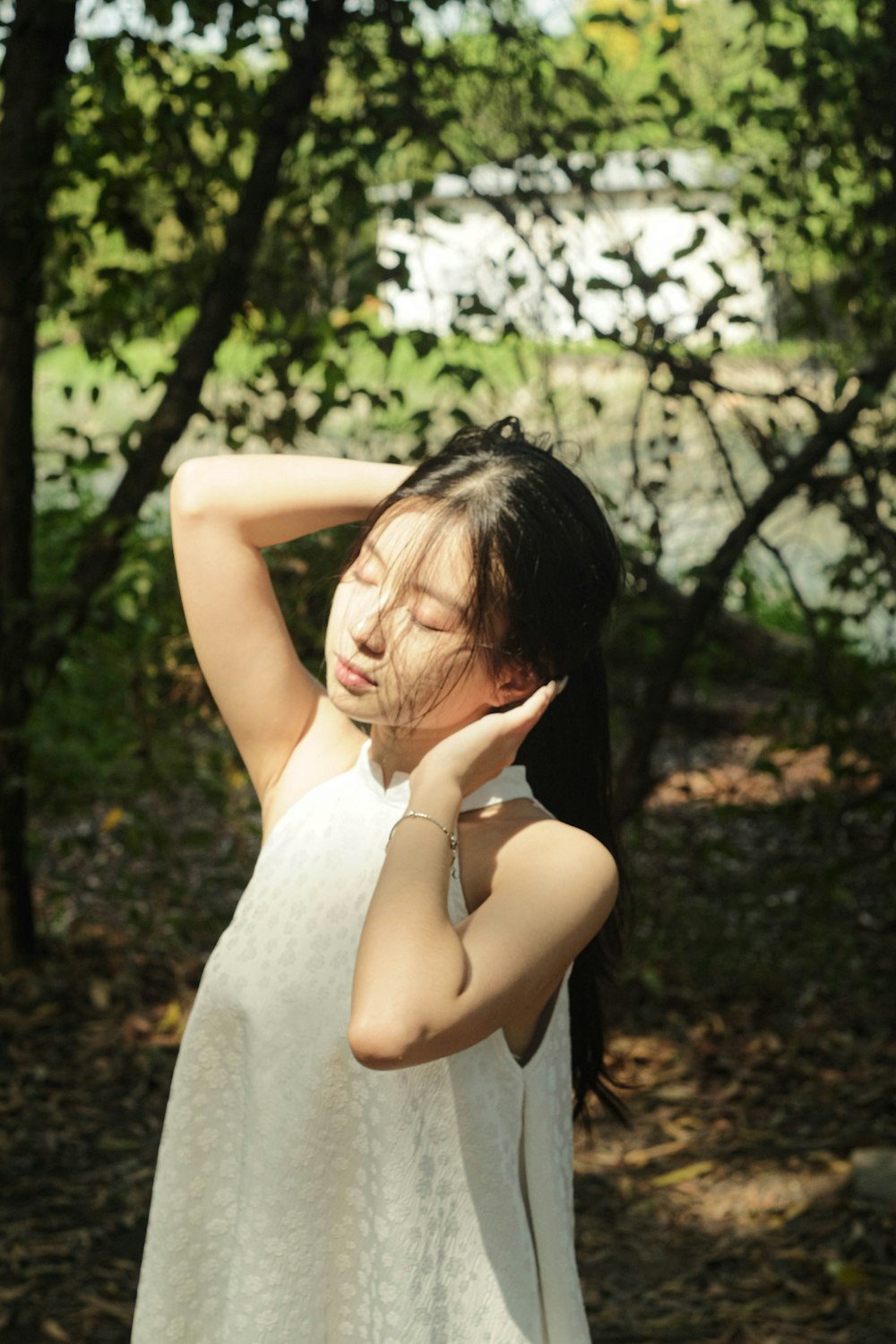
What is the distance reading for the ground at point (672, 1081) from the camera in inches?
115

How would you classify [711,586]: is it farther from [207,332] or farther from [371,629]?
[371,629]

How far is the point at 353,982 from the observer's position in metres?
1.30

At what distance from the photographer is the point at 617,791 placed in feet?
12.5

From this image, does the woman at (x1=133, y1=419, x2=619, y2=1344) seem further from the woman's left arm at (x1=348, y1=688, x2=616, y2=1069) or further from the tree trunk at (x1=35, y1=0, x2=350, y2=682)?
the tree trunk at (x1=35, y1=0, x2=350, y2=682)

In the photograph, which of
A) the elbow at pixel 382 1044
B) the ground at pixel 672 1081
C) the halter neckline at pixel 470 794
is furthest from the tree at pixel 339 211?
the elbow at pixel 382 1044

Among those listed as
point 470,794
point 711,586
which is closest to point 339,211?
point 711,586

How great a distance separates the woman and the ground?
156 centimetres

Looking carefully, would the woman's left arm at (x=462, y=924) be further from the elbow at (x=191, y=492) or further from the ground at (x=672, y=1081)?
the ground at (x=672, y=1081)

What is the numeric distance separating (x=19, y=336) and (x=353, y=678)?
7.92 ft

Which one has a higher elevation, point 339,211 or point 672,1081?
point 339,211

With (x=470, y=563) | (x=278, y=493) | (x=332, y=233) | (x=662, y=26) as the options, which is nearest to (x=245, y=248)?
(x=332, y=233)

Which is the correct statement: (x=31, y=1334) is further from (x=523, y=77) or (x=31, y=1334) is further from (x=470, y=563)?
(x=523, y=77)

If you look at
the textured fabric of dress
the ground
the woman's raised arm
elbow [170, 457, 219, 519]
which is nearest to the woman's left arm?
the textured fabric of dress

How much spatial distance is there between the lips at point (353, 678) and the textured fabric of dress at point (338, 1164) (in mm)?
150
